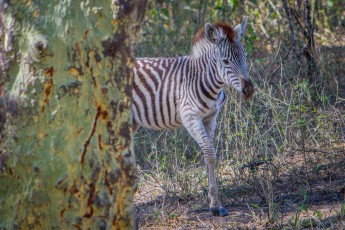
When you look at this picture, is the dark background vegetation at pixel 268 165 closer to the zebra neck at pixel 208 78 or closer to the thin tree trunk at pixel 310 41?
the thin tree trunk at pixel 310 41

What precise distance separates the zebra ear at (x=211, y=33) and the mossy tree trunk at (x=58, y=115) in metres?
3.47

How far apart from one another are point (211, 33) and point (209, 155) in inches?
51.9

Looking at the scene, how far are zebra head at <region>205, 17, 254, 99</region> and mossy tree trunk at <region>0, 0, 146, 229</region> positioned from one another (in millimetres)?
3298

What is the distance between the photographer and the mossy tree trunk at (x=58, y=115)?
4.16 meters

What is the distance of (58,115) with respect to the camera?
416 cm

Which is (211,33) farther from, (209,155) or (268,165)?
(268,165)

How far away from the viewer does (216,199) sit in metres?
7.15

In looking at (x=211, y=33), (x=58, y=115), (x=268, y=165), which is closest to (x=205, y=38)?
(x=211, y=33)

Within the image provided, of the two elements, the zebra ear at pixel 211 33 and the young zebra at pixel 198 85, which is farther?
the zebra ear at pixel 211 33

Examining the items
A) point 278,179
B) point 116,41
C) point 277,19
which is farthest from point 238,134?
point 277,19

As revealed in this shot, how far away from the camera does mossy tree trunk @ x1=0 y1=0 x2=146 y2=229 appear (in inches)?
164

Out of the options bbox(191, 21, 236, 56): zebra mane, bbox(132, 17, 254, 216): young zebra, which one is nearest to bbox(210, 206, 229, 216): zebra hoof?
bbox(132, 17, 254, 216): young zebra

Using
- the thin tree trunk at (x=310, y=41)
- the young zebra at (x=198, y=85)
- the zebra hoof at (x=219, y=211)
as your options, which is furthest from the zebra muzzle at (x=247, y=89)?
the thin tree trunk at (x=310, y=41)

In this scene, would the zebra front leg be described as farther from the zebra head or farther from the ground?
the zebra head
